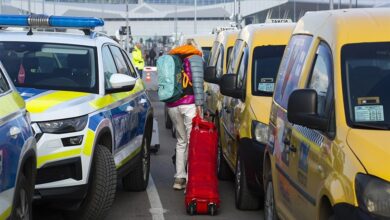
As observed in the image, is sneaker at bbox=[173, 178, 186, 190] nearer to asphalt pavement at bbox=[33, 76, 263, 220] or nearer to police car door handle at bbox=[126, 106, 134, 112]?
asphalt pavement at bbox=[33, 76, 263, 220]

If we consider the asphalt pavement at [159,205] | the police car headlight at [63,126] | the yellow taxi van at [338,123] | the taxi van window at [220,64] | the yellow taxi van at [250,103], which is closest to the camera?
the yellow taxi van at [338,123]

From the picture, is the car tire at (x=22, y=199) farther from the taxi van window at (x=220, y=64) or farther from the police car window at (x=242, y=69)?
the taxi van window at (x=220, y=64)

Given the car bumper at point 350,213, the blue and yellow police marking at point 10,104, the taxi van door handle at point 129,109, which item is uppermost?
the blue and yellow police marking at point 10,104

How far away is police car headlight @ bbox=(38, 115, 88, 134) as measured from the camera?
6684 millimetres

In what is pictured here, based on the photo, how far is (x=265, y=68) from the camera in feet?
29.5

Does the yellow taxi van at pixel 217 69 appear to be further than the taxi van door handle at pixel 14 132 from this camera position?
Yes

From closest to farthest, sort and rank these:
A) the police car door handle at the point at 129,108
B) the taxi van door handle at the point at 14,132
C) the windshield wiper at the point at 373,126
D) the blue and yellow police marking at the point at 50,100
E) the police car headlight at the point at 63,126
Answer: the windshield wiper at the point at 373,126 → the taxi van door handle at the point at 14,132 → the police car headlight at the point at 63,126 → the blue and yellow police marking at the point at 50,100 → the police car door handle at the point at 129,108

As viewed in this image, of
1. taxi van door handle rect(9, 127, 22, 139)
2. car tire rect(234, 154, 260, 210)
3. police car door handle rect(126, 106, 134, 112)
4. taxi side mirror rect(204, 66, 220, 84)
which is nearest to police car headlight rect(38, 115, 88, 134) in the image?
taxi van door handle rect(9, 127, 22, 139)

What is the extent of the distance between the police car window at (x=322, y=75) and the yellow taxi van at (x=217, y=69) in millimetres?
5170

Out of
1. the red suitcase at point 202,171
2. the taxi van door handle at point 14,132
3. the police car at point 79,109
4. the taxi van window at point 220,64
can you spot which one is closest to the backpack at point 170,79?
the police car at point 79,109

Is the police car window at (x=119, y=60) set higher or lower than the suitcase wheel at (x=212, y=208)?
higher

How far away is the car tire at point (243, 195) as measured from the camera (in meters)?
8.14

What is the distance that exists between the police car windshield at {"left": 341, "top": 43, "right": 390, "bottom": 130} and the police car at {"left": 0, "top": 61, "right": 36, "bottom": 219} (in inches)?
79.6

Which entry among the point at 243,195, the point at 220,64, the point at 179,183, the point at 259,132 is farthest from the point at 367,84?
the point at 220,64
